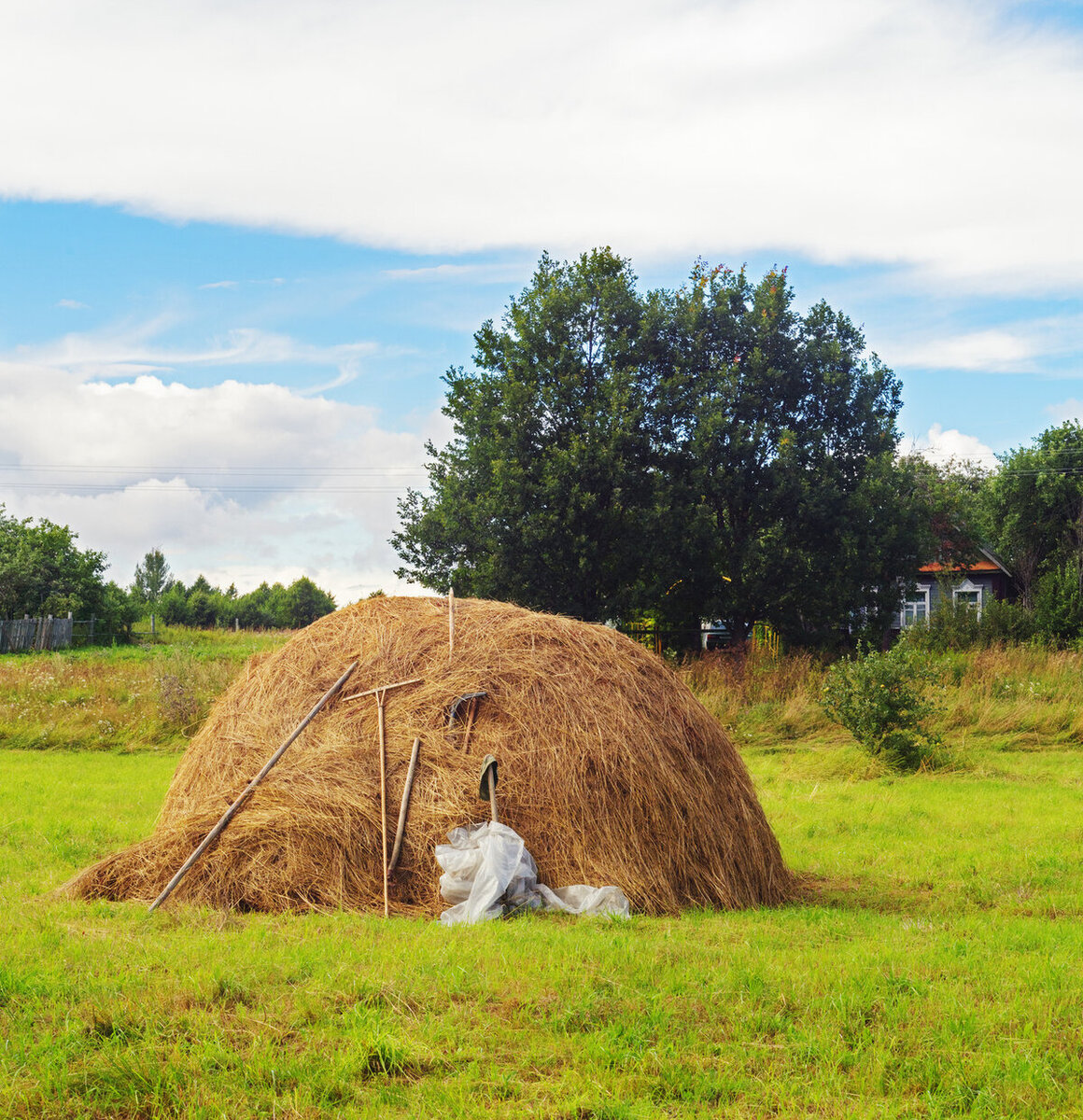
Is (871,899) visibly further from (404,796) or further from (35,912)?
(35,912)

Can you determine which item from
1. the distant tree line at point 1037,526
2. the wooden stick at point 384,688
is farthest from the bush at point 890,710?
the distant tree line at point 1037,526

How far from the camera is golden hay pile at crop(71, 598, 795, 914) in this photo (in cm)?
735

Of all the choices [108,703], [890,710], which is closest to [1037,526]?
[890,710]

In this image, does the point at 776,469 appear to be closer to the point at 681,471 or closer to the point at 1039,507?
the point at 681,471

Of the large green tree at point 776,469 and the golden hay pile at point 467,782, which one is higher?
the large green tree at point 776,469

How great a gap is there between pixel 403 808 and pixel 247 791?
4.10ft

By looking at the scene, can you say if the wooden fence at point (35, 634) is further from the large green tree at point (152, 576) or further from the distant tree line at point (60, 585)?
the large green tree at point (152, 576)

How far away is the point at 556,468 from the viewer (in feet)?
84.4

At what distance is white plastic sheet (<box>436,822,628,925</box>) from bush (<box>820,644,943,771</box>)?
33.9 ft

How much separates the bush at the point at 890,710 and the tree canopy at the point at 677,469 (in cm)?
950

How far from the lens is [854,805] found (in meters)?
13.1

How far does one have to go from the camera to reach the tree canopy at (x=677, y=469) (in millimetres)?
26234

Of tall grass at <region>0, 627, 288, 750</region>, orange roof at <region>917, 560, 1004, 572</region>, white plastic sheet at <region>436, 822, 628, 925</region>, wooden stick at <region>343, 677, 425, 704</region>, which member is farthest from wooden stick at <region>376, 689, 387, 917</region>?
orange roof at <region>917, 560, 1004, 572</region>

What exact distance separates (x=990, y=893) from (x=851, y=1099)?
195 inches
